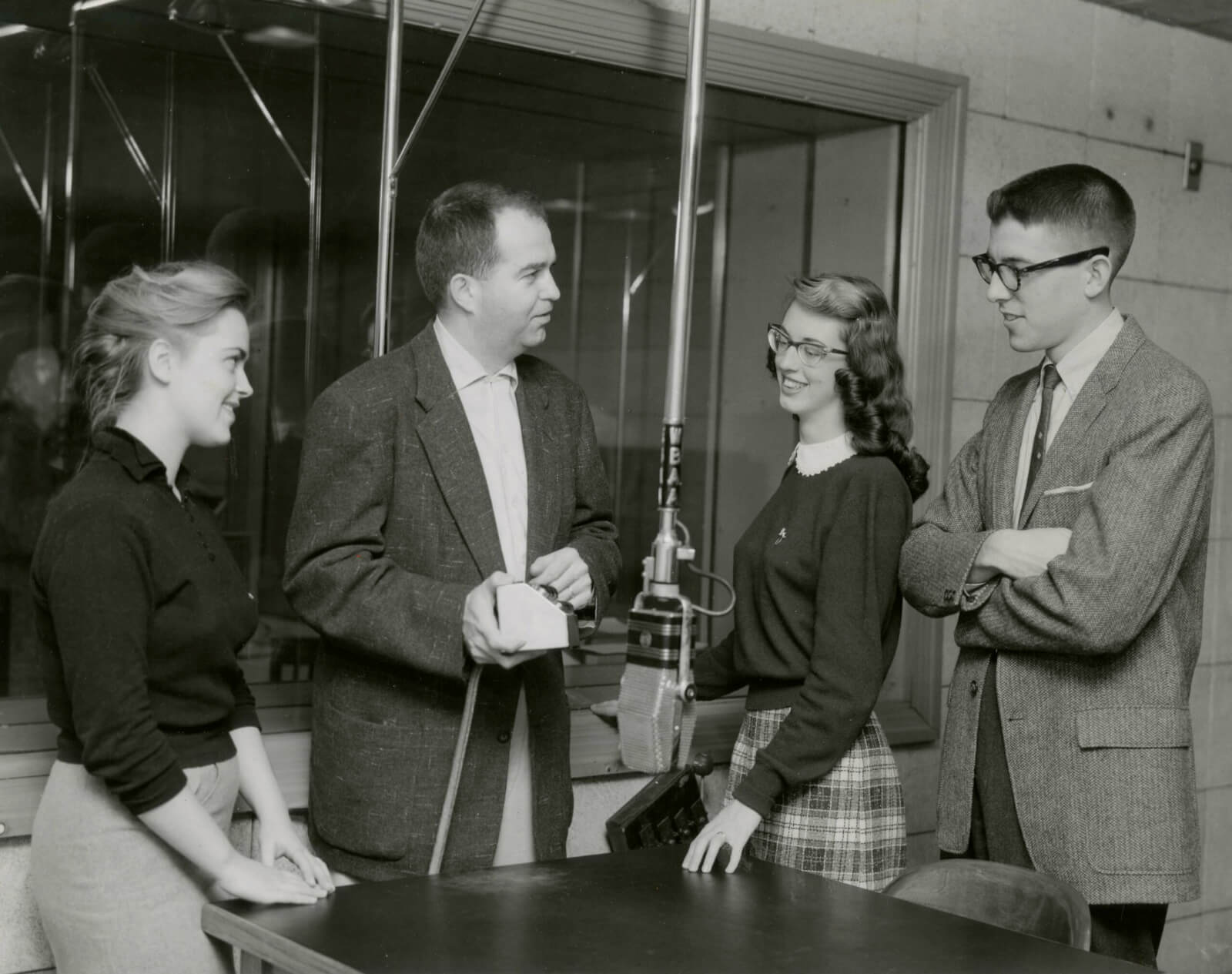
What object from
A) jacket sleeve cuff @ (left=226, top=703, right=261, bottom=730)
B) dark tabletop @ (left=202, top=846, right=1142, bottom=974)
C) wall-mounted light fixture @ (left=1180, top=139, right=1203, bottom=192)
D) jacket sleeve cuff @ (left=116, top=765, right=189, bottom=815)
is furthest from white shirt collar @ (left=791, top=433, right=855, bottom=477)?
wall-mounted light fixture @ (left=1180, top=139, right=1203, bottom=192)

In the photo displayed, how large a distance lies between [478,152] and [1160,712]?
7.50ft

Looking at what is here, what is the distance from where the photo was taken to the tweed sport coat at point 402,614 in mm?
2131

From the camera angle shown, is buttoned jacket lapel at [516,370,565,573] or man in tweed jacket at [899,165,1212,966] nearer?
man in tweed jacket at [899,165,1212,966]


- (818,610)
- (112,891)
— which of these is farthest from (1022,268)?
(112,891)

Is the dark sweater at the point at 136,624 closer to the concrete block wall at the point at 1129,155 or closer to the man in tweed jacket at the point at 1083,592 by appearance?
the man in tweed jacket at the point at 1083,592

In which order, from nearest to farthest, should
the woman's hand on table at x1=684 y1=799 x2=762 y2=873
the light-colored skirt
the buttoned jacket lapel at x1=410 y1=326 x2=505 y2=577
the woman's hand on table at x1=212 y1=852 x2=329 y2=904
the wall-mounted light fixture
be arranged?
the woman's hand on table at x1=212 y1=852 x2=329 y2=904 → the light-colored skirt → the woman's hand on table at x1=684 y1=799 x2=762 y2=873 → the buttoned jacket lapel at x1=410 y1=326 x2=505 y2=577 → the wall-mounted light fixture

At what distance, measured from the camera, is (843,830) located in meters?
2.30

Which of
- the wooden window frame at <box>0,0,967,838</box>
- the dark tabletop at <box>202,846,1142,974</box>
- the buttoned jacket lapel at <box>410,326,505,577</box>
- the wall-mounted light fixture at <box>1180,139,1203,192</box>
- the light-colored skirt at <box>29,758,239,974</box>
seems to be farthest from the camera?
the wall-mounted light fixture at <box>1180,139,1203,192</box>

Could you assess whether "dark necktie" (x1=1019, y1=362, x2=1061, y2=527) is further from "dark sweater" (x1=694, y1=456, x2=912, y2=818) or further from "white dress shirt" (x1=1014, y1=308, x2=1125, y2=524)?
"dark sweater" (x1=694, y1=456, x2=912, y2=818)

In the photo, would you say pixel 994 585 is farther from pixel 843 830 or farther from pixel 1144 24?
pixel 1144 24

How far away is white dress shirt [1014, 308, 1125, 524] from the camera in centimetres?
233

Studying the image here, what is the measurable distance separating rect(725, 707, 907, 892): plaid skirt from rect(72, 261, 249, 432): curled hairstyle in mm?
1081

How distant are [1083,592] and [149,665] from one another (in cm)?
131

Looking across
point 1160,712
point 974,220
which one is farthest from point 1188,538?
point 974,220
